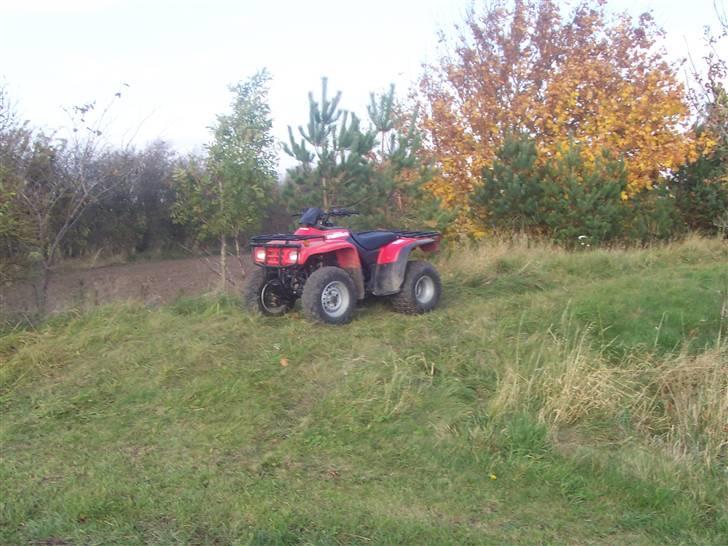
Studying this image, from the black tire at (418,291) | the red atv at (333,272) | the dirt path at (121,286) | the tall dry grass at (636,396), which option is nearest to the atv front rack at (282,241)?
the red atv at (333,272)

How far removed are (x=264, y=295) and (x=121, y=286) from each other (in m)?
3.51

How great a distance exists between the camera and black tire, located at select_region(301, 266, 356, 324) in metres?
7.89

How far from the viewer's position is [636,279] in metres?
10.5

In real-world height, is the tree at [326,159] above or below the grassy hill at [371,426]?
above

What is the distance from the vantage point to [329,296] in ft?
26.7

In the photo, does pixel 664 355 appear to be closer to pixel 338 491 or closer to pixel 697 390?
pixel 697 390

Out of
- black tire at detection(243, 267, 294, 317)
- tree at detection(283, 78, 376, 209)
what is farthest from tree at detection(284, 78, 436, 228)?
black tire at detection(243, 267, 294, 317)

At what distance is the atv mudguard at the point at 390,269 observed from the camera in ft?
28.4

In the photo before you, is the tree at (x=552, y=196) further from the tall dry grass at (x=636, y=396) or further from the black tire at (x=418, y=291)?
the tall dry grass at (x=636, y=396)

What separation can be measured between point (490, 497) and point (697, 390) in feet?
9.35

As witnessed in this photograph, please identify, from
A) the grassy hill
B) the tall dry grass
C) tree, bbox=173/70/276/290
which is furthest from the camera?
tree, bbox=173/70/276/290

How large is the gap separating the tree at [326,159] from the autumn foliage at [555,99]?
17.7 ft

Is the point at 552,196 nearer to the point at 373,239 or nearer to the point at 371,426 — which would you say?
the point at 373,239

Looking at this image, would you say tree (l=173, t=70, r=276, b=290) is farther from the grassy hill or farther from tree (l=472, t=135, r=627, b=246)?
tree (l=472, t=135, r=627, b=246)
